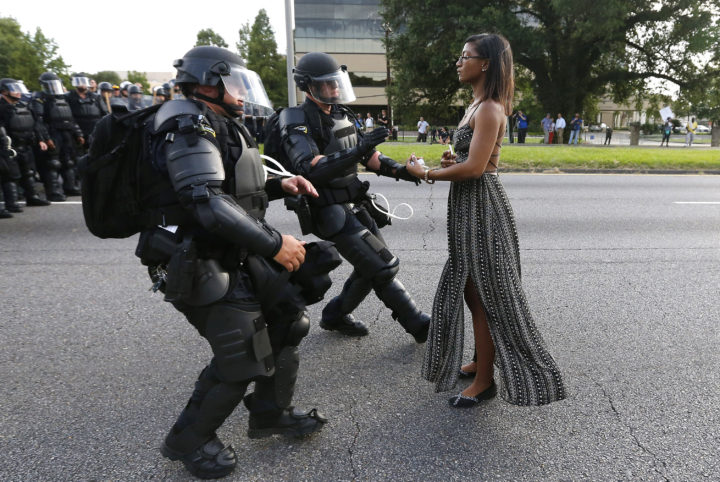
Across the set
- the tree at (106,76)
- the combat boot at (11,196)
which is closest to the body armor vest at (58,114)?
the combat boot at (11,196)

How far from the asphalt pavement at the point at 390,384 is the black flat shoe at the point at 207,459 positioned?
0.20 feet

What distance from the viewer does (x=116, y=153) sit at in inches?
79.9

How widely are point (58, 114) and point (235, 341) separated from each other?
9.08 m

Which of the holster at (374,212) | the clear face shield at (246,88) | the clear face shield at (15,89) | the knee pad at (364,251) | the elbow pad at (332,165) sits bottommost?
the knee pad at (364,251)

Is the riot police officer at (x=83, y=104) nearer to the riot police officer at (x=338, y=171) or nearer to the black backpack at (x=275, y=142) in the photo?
the black backpack at (x=275, y=142)

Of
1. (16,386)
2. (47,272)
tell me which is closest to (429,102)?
(47,272)

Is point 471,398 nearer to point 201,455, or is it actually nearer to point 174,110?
point 201,455

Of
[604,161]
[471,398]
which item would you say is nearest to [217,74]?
[471,398]

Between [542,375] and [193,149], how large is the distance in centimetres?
188

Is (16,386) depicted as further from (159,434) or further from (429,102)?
(429,102)

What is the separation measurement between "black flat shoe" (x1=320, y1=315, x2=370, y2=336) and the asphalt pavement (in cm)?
6

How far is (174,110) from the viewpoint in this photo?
2.01 metres

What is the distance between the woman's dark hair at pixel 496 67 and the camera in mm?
2402

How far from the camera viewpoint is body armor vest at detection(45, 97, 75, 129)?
9.20 metres
